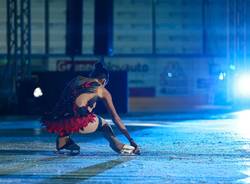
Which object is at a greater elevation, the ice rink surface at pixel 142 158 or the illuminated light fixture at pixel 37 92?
the illuminated light fixture at pixel 37 92

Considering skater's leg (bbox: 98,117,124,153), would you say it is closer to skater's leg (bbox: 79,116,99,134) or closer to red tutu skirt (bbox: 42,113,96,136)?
skater's leg (bbox: 79,116,99,134)

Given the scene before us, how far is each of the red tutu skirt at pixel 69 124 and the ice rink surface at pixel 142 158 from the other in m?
0.39

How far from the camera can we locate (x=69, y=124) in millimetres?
9094

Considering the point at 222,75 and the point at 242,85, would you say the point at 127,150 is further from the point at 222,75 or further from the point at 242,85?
the point at 222,75

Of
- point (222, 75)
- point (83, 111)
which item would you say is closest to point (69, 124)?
point (83, 111)

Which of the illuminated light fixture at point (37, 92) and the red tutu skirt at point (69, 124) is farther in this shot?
the illuminated light fixture at point (37, 92)

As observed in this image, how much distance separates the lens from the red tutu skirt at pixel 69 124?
9.05 meters

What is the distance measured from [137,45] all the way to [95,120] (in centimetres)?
2281

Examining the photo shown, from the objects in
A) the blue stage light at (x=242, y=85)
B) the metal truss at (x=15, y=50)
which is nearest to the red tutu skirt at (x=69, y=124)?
the metal truss at (x=15, y=50)

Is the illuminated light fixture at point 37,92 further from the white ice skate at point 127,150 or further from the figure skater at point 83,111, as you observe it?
the white ice skate at point 127,150

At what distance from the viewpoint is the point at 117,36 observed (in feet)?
104

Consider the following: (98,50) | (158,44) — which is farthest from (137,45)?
(98,50)

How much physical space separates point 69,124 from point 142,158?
3.74ft

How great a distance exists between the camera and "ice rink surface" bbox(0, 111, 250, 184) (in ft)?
24.7
